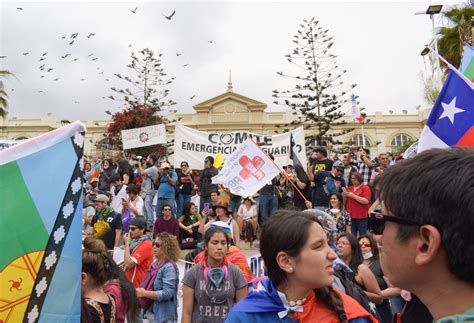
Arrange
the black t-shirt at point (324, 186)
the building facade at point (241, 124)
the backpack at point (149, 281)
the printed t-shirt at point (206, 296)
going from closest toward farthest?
the printed t-shirt at point (206, 296) < the backpack at point (149, 281) < the black t-shirt at point (324, 186) < the building facade at point (241, 124)

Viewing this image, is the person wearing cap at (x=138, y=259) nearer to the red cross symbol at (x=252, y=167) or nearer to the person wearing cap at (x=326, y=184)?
the red cross symbol at (x=252, y=167)

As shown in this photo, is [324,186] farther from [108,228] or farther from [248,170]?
[108,228]

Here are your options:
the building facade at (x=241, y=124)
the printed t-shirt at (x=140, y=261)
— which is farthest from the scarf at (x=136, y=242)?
the building facade at (x=241, y=124)

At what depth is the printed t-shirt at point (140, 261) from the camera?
16.8 feet

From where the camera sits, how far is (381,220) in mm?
1227

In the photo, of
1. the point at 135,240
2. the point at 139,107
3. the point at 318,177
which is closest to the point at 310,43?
the point at 139,107

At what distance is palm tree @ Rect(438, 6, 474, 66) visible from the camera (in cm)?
1634

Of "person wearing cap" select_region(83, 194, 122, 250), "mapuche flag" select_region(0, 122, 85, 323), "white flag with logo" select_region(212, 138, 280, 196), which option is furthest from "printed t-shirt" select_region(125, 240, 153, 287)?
"white flag with logo" select_region(212, 138, 280, 196)

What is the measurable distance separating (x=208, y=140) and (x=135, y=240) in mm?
8566

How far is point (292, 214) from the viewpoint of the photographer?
2.21 m

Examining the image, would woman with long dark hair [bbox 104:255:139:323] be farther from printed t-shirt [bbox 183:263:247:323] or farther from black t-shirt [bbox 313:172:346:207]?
black t-shirt [bbox 313:172:346:207]

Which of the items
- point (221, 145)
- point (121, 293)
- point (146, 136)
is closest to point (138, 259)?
point (121, 293)

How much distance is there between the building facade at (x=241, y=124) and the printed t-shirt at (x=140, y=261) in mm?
40043

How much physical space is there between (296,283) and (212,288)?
6.26 ft
